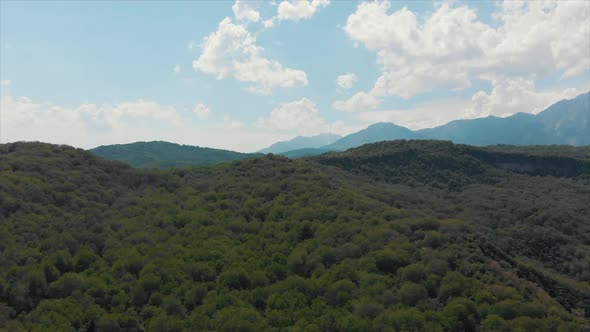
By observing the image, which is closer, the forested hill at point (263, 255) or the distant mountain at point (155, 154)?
the forested hill at point (263, 255)

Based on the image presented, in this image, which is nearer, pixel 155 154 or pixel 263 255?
pixel 263 255

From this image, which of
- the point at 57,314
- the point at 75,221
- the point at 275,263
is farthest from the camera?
the point at 75,221

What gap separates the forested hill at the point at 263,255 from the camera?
27078 millimetres

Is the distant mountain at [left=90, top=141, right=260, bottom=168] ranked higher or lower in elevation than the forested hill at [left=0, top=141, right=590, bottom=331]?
higher

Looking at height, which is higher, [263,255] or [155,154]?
[155,154]

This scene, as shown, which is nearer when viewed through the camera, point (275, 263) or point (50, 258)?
point (50, 258)

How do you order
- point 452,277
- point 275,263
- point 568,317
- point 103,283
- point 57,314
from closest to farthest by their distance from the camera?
1. point 568,317
2. point 57,314
3. point 452,277
4. point 103,283
5. point 275,263

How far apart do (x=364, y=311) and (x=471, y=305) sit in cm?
661

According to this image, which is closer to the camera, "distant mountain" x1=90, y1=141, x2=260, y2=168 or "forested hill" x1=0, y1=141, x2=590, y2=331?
"forested hill" x1=0, y1=141, x2=590, y2=331

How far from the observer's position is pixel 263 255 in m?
39.8

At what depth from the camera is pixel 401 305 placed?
27.5 metres

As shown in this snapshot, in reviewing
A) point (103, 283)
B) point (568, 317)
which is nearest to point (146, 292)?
point (103, 283)

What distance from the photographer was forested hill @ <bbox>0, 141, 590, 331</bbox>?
1066 inches

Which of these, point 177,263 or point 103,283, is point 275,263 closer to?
point 177,263
